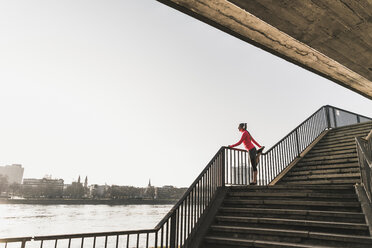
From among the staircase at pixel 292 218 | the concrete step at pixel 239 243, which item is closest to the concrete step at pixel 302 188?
the staircase at pixel 292 218

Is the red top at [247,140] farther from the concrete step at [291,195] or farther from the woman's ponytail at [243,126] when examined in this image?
the concrete step at [291,195]

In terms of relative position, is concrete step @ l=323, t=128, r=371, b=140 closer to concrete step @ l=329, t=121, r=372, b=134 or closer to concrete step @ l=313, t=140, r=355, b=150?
concrete step @ l=329, t=121, r=372, b=134

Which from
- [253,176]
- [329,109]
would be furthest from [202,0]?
[329,109]

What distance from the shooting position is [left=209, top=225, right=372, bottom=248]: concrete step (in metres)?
4.00

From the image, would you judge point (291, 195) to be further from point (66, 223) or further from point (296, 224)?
point (66, 223)

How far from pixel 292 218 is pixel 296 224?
0.82 ft

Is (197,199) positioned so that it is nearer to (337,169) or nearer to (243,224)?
(243,224)

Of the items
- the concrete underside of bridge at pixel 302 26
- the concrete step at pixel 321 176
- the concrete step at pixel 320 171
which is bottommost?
the concrete step at pixel 321 176

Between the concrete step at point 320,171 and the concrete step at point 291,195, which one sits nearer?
the concrete step at point 291,195

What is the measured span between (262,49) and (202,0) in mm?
1110

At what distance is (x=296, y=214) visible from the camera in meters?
5.05

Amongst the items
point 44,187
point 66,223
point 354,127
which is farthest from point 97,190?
point 354,127

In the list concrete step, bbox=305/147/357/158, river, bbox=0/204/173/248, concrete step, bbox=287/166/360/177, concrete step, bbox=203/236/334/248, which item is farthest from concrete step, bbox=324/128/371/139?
river, bbox=0/204/173/248

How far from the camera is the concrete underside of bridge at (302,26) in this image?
245 centimetres
